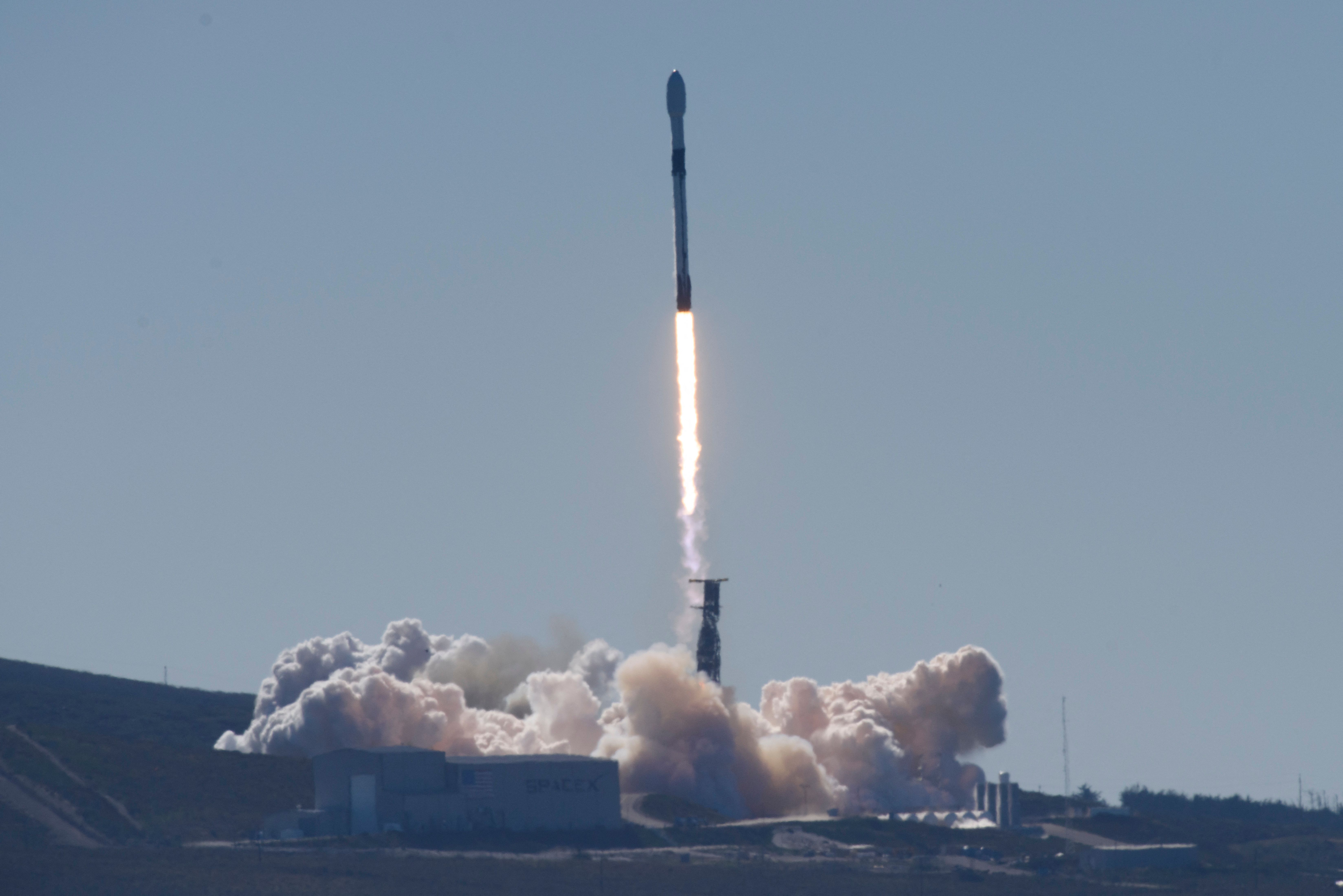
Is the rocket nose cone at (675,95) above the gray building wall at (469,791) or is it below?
above

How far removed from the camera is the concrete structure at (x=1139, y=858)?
11806 cm

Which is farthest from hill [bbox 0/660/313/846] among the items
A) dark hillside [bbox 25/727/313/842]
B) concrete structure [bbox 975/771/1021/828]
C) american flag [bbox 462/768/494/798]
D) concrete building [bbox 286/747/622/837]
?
concrete structure [bbox 975/771/1021/828]

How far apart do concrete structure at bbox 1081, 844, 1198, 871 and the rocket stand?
38.6m

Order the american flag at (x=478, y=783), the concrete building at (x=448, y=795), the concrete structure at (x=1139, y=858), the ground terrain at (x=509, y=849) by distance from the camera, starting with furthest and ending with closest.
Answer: the american flag at (x=478, y=783) < the concrete building at (x=448, y=795) < the concrete structure at (x=1139, y=858) < the ground terrain at (x=509, y=849)

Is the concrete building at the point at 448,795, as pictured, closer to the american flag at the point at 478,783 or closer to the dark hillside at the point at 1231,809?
the american flag at the point at 478,783

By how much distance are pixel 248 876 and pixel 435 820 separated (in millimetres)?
21263

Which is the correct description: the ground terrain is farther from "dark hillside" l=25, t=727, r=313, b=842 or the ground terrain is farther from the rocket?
the rocket

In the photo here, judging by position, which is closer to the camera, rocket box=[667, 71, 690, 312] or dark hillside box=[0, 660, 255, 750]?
rocket box=[667, 71, 690, 312]

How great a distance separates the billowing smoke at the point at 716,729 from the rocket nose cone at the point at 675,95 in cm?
3409

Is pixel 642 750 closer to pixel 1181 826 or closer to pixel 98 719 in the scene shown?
pixel 1181 826

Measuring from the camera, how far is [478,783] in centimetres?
12119

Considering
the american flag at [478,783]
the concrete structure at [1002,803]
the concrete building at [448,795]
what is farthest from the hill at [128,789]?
the concrete structure at [1002,803]

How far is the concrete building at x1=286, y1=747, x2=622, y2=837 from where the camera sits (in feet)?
391

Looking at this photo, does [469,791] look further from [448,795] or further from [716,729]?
[716,729]
